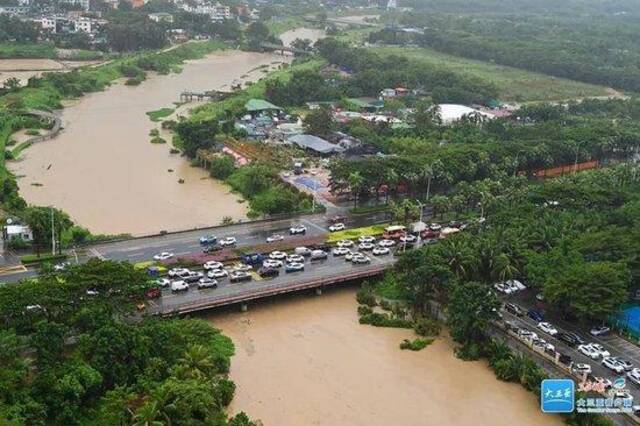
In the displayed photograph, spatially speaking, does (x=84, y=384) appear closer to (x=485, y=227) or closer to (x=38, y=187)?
(x=485, y=227)

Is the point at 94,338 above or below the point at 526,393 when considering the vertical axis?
above

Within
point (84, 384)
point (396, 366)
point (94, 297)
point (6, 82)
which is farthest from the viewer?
point (6, 82)

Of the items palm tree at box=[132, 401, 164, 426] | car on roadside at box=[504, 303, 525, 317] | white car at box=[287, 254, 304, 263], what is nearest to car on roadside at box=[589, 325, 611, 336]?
car on roadside at box=[504, 303, 525, 317]

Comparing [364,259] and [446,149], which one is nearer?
[364,259]

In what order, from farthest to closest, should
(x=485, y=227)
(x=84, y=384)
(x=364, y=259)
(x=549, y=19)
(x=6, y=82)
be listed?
(x=549, y=19)
(x=6, y=82)
(x=485, y=227)
(x=364, y=259)
(x=84, y=384)

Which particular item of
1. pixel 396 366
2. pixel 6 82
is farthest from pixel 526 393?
pixel 6 82

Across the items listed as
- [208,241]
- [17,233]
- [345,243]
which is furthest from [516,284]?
[17,233]

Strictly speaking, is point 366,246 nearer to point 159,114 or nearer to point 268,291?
point 268,291

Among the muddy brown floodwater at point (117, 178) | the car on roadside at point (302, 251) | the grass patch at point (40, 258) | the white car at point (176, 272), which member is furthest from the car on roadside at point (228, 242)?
the grass patch at point (40, 258)

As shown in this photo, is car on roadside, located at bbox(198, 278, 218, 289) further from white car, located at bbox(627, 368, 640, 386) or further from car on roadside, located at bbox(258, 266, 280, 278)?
white car, located at bbox(627, 368, 640, 386)
